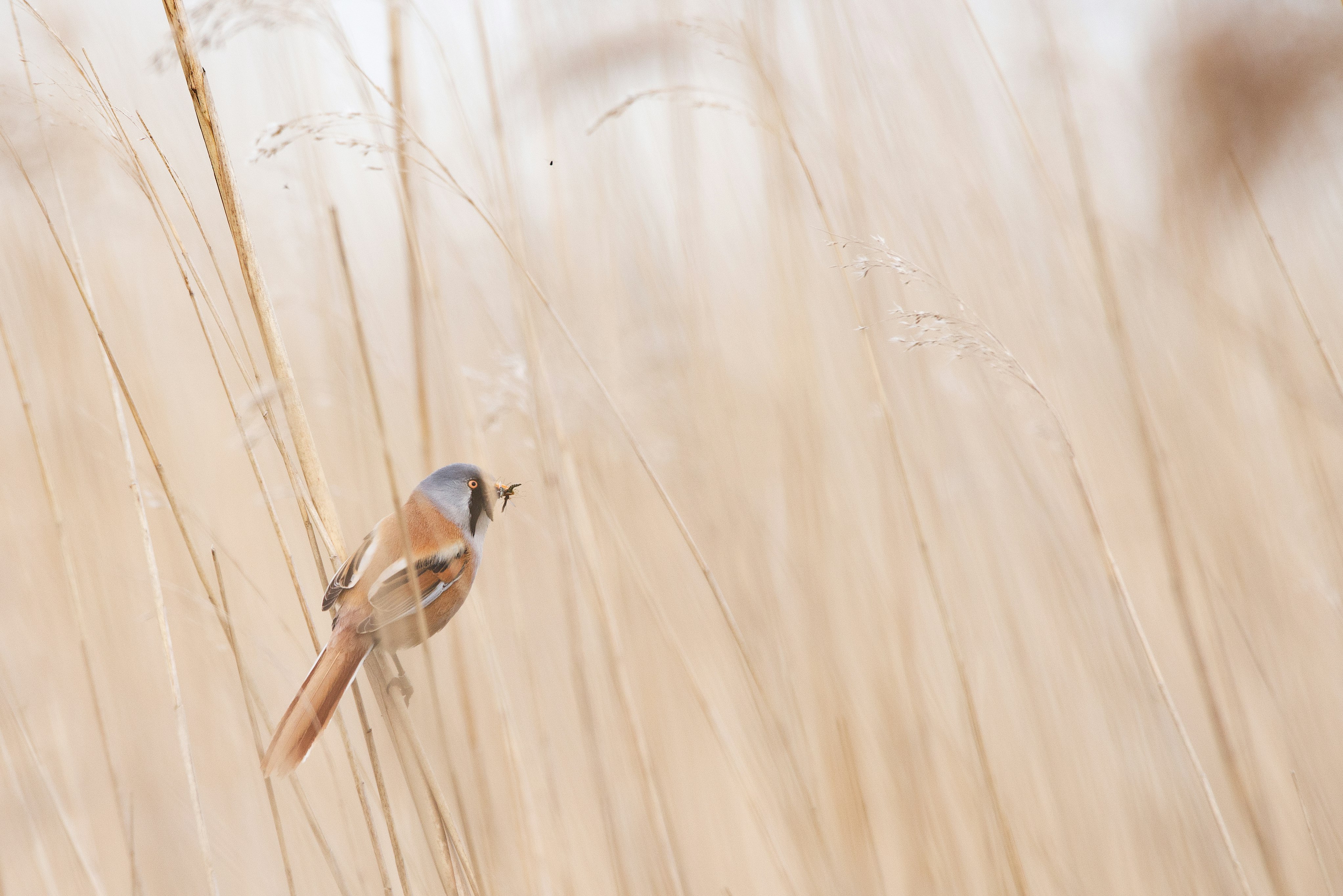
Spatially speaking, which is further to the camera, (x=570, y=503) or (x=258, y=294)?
(x=570, y=503)

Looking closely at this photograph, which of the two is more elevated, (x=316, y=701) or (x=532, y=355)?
(x=532, y=355)

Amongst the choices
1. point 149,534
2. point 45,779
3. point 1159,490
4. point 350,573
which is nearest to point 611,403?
point 350,573

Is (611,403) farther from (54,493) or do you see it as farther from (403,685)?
(54,493)

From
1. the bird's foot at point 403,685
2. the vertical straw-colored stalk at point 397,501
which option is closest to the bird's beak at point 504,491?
the bird's foot at point 403,685

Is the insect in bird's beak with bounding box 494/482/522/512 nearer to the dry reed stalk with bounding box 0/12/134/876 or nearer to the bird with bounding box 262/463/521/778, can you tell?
the bird with bounding box 262/463/521/778

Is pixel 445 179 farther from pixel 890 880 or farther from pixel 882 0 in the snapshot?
pixel 890 880

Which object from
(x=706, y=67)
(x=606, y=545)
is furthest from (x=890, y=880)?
(x=706, y=67)
